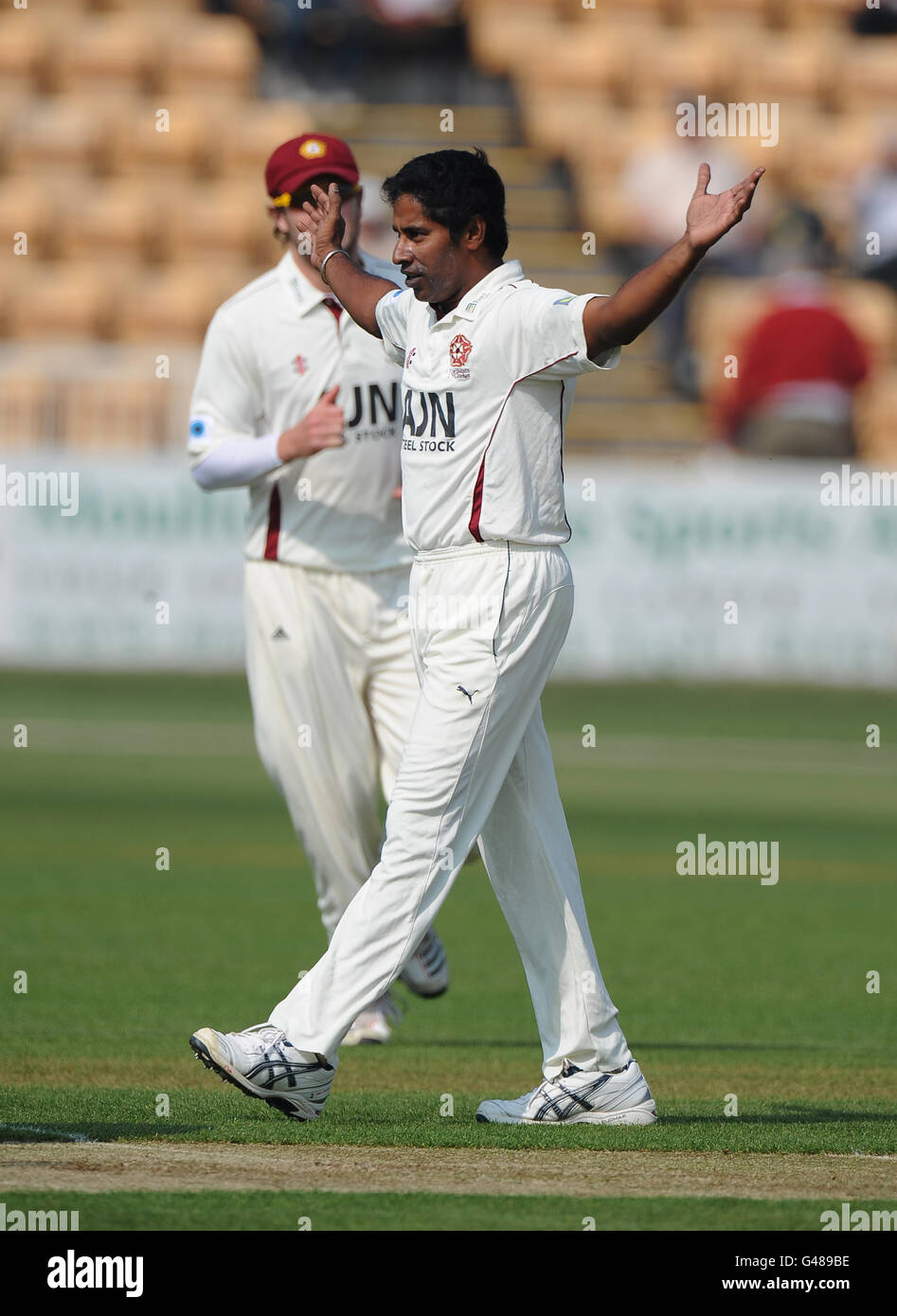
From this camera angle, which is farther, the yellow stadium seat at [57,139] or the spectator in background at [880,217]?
the yellow stadium seat at [57,139]

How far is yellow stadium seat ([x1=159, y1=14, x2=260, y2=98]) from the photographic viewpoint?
27.3 meters

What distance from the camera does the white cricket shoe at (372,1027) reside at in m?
8.16

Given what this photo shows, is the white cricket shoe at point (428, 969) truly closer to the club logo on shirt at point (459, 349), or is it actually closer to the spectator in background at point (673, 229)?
the club logo on shirt at point (459, 349)

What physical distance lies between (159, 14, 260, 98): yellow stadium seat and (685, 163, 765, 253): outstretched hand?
75.1 ft

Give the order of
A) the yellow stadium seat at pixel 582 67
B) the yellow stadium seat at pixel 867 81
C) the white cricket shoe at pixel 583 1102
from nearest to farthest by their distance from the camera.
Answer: the white cricket shoe at pixel 583 1102
the yellow stadium seat at pixel 582 67
the yellow stadium seat at pixel 867 81

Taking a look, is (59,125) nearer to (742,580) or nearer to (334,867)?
(742,580)

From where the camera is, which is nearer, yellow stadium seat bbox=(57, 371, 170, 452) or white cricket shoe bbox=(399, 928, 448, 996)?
white cricket shoe bbox=(399, 928, 448, 996)

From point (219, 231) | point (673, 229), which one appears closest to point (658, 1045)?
point (673, 229)

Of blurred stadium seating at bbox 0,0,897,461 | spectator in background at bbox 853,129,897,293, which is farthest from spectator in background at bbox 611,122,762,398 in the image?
spectator in background at bbox 853,129,897,293

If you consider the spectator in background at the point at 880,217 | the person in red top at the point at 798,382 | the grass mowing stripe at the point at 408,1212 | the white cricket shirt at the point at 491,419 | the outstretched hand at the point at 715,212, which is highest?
the spectator in background at the point at 880,217

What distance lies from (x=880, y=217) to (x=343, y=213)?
17.5 meters

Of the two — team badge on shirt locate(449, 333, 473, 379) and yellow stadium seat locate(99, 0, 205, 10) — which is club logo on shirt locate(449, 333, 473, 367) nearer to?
team badge on shirt locate(449, 333, 473, 379)

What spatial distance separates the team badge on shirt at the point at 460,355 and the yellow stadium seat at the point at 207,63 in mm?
22445

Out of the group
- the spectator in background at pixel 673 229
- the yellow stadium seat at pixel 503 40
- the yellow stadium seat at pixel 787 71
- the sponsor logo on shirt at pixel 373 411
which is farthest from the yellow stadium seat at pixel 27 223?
the sponsor logo on shirt at pixel 373 411
